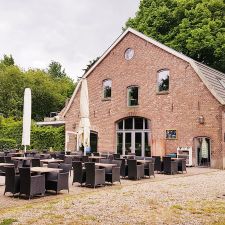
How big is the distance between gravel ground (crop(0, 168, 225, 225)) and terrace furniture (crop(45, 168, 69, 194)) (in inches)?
9.5

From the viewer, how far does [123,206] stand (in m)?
8.74

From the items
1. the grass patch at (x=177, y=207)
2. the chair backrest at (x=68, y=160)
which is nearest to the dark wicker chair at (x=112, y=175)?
the chair backrest at (x=68, y=160)

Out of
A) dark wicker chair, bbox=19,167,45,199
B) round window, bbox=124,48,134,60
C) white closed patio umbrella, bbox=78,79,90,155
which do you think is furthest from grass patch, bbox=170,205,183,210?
round window, bbox=124,48,134,60

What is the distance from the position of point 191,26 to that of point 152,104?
10017 mm

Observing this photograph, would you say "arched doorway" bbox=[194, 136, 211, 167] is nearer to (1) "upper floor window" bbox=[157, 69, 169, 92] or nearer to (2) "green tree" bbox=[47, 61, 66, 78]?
(1) "upper floor window" bbox=[157, 69, 169, 92]

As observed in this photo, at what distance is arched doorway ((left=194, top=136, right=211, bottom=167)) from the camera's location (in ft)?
67.9

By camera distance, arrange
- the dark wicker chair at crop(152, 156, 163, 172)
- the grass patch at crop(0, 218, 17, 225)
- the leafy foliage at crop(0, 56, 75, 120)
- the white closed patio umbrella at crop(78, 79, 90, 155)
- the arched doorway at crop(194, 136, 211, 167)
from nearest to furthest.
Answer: the grass patch at crop(0, 218, 17, 225) → the white closed patio umbrella at crop(78, 79, 90, 155) → the dark wicker chair at crop(152, 156, 163, 172) → the arched doorway at crop(194, 136, 211, 167) → the leafy foliage at crop(0, 56, 75, 120)

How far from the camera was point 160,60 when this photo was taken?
2294 centimetres

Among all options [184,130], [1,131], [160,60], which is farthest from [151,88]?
[1,131]

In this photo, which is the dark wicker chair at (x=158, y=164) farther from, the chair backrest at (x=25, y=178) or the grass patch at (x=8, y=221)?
the grass patch at (x=8, y=221)

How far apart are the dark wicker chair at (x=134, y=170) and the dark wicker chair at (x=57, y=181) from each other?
409cm

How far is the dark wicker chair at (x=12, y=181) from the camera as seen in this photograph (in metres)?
9.80

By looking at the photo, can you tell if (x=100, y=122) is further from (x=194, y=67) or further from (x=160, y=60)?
(x=194, y=67)

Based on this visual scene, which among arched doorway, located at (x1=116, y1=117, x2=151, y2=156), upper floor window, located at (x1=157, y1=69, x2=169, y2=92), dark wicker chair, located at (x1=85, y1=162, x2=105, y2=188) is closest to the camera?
dark wicker chair, located at (x1=85, y1=162, x2=105, y2=188)
